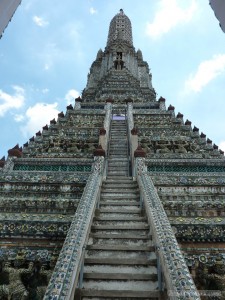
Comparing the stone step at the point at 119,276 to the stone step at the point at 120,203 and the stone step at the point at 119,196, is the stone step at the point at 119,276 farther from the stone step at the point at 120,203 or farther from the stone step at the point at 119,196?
the stone step at the point at 119,196

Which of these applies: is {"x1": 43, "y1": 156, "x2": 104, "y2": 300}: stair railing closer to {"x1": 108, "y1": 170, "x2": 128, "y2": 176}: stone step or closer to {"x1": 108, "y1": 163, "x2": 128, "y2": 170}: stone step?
{"x1": 108, "y1": 170, "x2": 128, "y2": 176}: stone step

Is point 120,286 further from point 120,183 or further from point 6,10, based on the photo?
point 120,183

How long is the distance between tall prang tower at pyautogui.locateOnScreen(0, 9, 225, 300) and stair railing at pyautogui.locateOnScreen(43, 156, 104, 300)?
0.02 meters

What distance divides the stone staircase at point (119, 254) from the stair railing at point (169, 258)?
0.37 m

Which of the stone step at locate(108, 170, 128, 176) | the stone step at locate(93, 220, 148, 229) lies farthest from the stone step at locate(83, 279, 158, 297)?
the stone step at locate(108, 170, 128, 176)

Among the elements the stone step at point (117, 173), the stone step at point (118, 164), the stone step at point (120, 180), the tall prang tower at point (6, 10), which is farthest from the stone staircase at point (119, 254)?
the tall prang tower at point (6, 10)

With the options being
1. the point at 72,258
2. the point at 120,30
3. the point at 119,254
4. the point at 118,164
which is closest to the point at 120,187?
the point at 118,164

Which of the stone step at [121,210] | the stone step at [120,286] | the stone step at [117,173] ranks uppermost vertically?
the stone step at [117,173]

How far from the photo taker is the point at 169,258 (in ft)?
13.9

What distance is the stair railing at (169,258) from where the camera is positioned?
11.7ft

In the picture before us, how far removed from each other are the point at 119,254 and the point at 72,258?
4.54 feet

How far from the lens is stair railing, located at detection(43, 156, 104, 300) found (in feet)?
11.9

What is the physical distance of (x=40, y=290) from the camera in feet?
15.8

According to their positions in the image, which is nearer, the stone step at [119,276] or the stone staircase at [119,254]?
the stone staircase at [119,254]
